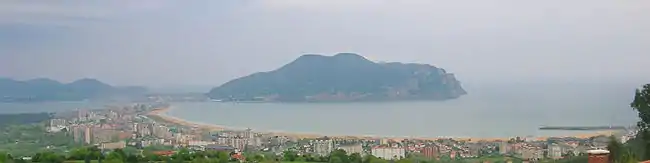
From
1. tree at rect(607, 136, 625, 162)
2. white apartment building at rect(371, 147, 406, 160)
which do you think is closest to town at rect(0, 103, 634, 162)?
white apartment building at rect(371, 147, 406, 160)

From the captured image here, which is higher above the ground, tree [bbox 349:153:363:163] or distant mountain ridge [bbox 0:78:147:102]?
distant mountain ridge [bbox 0:78:147:102]

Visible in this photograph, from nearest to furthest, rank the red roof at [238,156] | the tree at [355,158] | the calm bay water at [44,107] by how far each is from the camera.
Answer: the tree at [355,158]
the red roof at [238,156]
the calm bay water at [44,107]

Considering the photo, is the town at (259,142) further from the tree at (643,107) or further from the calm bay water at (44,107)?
the tree at (643,107)

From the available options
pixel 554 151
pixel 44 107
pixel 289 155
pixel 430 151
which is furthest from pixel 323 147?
pixel 44 107

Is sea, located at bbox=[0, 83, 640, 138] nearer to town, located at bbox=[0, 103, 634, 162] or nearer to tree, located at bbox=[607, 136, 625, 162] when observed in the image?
town, located at bbox=[0, 103, 634, 162]

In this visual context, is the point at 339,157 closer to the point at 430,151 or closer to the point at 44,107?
the point at 430,151

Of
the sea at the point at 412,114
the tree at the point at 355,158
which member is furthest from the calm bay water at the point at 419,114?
the tree at the point at 355,158
